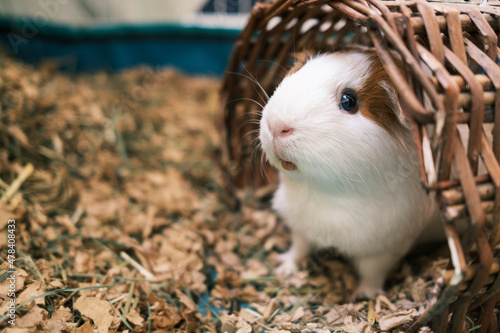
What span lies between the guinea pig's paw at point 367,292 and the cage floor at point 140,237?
0.06 m

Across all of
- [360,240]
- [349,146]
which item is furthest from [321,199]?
[349,146]

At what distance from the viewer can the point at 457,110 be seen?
1249mm

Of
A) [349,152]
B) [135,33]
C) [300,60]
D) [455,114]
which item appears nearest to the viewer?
[455,114]

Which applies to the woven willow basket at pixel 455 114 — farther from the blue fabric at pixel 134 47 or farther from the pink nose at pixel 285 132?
the blue fabric at pixel 134 47

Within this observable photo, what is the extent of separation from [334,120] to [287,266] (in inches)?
42.2

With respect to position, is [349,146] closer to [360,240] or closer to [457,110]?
[457,110]

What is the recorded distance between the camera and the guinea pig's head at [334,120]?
1530mm

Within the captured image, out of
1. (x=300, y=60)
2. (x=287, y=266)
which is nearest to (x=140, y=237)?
(x=287, y=266)

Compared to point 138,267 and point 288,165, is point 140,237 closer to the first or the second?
point 138,267

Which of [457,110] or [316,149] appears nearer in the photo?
[457,110]

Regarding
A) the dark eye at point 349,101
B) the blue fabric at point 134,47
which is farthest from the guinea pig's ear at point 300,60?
the blue fabric at point 134,47

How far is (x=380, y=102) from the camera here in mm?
1614

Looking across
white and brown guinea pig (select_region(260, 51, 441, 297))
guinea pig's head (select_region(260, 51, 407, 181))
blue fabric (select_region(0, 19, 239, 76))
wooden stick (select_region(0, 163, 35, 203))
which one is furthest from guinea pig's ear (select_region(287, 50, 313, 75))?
blue fabric (select_region(0, 19, 239, 76))

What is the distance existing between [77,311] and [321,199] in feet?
3.77
